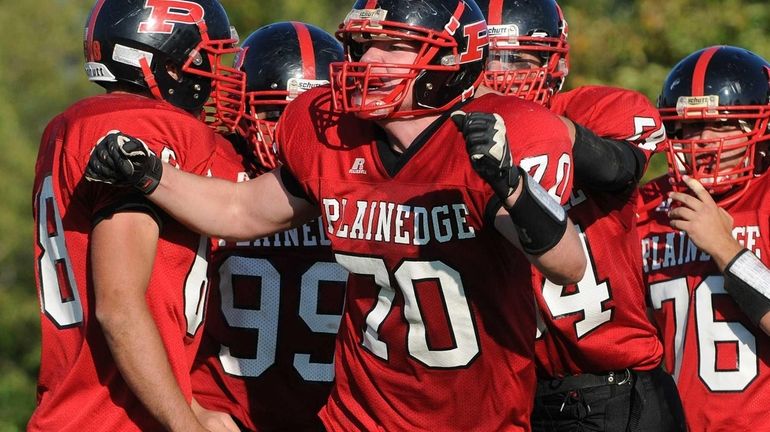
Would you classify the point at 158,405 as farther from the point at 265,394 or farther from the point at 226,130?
the point at 226,130

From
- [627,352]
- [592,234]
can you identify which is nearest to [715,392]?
[627,352]

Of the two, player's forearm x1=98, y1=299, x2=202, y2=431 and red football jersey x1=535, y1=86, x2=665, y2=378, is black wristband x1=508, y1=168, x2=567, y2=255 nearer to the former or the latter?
red football jersey x1=535, y1=86, x2=665, y2=378

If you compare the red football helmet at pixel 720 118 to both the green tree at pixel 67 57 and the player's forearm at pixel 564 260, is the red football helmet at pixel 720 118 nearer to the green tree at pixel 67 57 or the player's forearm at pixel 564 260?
the player's forearm at pixel 564 260

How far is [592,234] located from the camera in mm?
4207

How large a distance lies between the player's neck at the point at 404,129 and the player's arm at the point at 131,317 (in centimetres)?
80

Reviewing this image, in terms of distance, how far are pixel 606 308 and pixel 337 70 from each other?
126 centimetres

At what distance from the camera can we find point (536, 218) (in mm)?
3199

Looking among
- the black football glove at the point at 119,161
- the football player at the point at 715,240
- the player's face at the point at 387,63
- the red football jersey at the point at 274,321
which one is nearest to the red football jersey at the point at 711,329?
the football player at the point at 715,240

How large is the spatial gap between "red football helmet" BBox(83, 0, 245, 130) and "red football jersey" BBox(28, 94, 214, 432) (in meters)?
0.16

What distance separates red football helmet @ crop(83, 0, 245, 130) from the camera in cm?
395

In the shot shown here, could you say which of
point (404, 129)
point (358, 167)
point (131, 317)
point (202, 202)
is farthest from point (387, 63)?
point (131, 317)

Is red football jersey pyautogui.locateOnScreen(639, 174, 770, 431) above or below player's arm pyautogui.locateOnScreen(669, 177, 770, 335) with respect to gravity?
below

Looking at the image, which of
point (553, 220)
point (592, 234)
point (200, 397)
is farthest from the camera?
point (200, 397)

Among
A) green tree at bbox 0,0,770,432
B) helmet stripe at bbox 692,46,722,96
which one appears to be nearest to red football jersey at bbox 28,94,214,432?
helmet stripe at bbox 692,46,722,96
